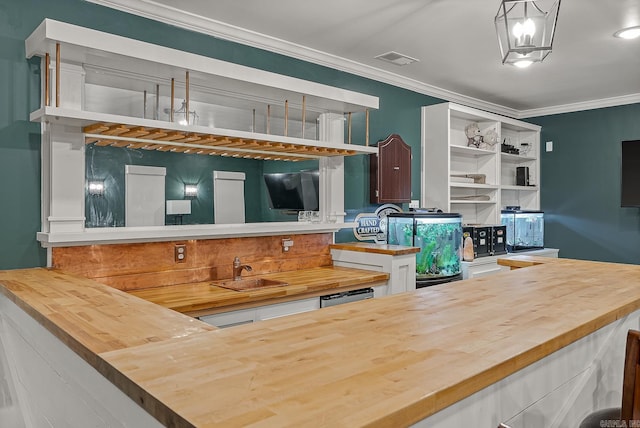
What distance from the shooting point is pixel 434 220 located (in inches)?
160

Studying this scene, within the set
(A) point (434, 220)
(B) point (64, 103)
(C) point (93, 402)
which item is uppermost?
(B) point (64, 103)

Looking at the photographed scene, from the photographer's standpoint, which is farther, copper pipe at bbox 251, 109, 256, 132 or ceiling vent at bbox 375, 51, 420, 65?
ceiling vent at bbox 375, 51, 420, 65

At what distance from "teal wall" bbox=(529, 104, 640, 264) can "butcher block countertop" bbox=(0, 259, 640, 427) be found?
4.38m

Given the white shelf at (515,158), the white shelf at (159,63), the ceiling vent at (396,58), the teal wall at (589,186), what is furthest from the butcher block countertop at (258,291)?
the teal wall at (589,186)

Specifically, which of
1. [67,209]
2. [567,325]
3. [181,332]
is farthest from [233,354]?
[67,209]

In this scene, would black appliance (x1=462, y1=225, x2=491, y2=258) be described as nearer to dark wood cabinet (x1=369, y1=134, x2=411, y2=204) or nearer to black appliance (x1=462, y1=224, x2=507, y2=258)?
black appliance (x1=462, y1=224, x2=507, y2=258)

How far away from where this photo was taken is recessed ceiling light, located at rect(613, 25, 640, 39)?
333 centimetres

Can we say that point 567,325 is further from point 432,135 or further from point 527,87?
point 527,87

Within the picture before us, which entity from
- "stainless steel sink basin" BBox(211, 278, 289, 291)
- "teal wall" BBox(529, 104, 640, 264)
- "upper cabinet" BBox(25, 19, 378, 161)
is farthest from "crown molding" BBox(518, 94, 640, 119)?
"stainless steel sink basin" BBox(211, 278, 289, 291)

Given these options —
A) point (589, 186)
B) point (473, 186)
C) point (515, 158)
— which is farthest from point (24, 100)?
point (589, 186)

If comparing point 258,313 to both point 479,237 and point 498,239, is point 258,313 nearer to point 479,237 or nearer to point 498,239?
point 479,237

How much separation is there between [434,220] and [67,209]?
2.82 m

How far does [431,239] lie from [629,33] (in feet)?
6.88

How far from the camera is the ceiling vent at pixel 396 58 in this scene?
12.8 feet
